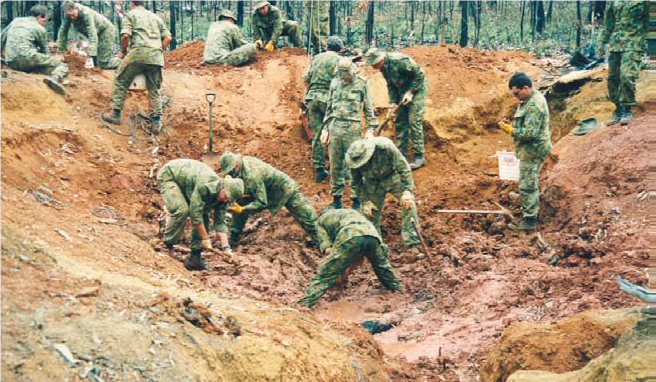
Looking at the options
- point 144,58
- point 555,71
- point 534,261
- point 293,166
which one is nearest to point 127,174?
point 144,58

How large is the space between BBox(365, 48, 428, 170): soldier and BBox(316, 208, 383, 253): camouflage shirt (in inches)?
114

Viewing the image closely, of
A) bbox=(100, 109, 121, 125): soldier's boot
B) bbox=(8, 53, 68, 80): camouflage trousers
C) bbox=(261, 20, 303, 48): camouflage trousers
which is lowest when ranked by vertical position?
bbox=(100, 109, 121, 125): soldier's boot

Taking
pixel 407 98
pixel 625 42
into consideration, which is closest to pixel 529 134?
pixel 625 42

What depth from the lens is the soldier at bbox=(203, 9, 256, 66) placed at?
14484 millimetres

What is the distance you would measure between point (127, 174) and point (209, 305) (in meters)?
5.05

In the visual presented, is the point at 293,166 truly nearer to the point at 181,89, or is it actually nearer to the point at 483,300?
the point at 181,89

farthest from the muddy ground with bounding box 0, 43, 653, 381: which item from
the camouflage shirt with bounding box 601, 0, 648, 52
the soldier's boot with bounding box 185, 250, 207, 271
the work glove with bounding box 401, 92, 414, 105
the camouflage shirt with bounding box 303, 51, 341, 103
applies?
the camouflage shirt with bounding box 303, 51, 341, 103

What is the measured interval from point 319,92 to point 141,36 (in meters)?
2.65

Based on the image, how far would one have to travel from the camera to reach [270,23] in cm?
1492

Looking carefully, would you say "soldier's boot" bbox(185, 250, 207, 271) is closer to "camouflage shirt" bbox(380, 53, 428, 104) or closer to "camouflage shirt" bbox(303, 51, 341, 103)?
"camouflage shirt" bbox(303, 51, 341, 103)

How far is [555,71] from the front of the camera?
13.9 meters

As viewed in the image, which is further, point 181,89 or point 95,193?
point 181,89

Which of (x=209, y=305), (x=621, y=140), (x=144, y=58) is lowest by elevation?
(x=209, y=305)

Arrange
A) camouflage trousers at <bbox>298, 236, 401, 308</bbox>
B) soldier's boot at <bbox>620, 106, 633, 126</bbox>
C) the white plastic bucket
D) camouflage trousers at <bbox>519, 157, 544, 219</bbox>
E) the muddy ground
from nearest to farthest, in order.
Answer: the muddy ground < camouflage trousers at <bbox>298, 236, 401, 308</bbox> < camouflage trousers at <bbox>519, 157, 544, 219</bbox> < soldier's boot at <bbox>620, 106, 633, 126</bbox> < the white plastic bucket
